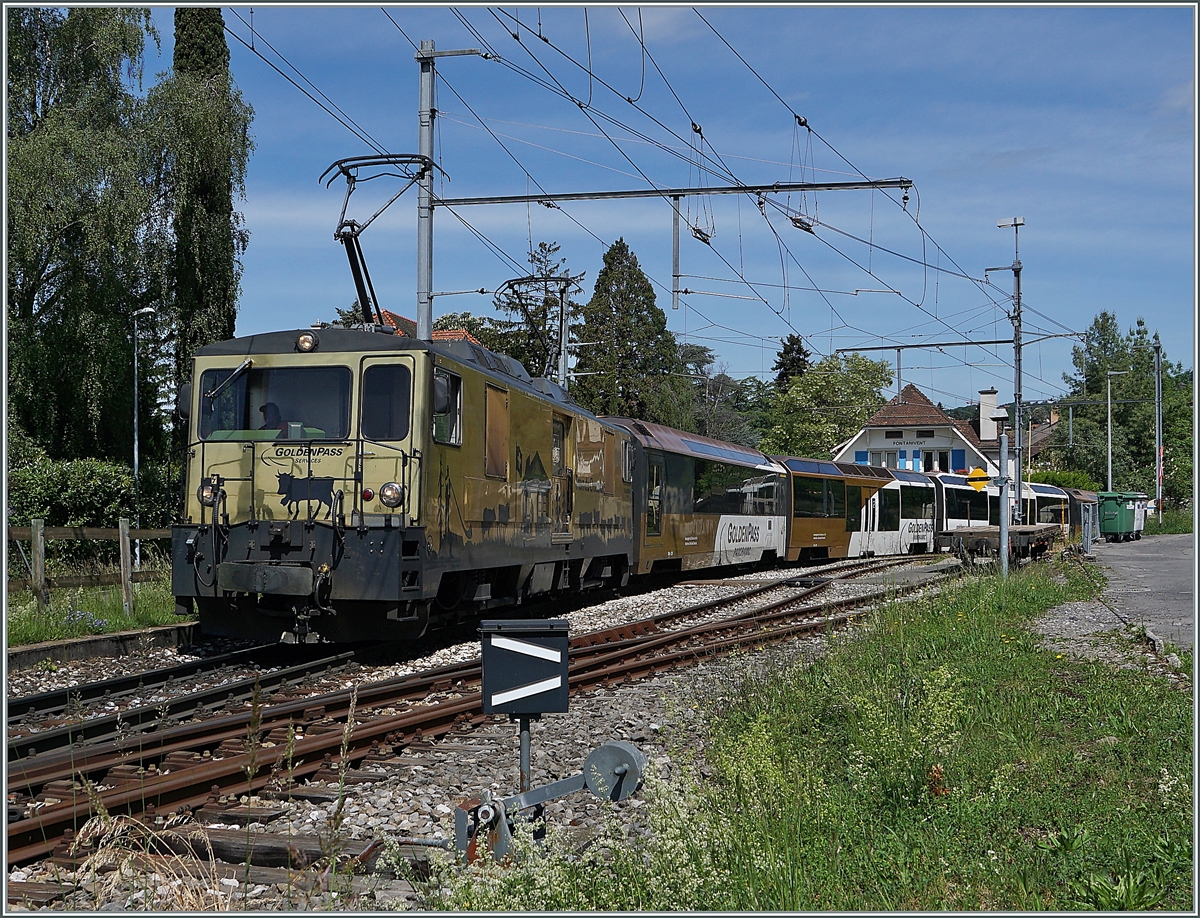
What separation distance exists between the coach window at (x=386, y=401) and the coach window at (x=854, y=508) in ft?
82.3

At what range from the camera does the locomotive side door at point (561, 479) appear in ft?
48.9

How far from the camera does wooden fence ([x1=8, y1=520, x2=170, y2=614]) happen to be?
13461mm

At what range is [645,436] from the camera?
21141mm

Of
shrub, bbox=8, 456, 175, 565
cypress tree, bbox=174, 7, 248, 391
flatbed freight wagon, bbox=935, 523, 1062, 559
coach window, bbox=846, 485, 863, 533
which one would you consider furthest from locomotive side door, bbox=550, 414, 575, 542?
coach window, bbox=846, 485, 863, 533

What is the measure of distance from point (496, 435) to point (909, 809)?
7936 millimetres

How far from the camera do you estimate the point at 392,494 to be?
10.7 meters

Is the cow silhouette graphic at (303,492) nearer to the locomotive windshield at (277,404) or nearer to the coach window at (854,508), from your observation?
the locomotive windshield at (277,404)

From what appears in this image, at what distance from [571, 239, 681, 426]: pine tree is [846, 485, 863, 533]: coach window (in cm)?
2630

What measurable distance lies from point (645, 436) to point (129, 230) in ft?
39.9

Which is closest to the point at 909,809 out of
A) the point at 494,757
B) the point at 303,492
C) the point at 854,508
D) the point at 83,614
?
the point at 494,757

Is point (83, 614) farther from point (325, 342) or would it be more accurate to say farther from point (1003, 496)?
point (1003, 496)

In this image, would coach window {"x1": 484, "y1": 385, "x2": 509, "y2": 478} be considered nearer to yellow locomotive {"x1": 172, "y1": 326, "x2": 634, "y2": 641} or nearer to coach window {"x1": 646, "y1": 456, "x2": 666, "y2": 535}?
yellow locomotive {"x1": 172, "y1": 326, "x2": 634, "y2": 641}

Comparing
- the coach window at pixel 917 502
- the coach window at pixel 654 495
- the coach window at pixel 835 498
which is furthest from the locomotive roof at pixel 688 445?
the coach window at pixel 917 502

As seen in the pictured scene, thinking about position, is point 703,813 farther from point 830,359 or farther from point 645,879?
point 830,359
